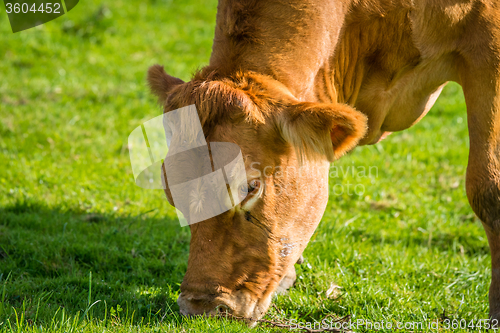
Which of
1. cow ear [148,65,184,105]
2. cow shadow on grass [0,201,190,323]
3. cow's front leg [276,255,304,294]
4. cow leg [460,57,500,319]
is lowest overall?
cow's front leg [276,255,304,294]

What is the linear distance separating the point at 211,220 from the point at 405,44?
6.11ft

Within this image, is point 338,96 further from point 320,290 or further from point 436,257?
point 436,257

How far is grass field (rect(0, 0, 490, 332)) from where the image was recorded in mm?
3508

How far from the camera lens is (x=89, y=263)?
4.12 meters

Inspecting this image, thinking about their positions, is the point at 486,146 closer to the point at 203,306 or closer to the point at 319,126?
the point at 319,126

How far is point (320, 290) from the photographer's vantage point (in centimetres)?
388

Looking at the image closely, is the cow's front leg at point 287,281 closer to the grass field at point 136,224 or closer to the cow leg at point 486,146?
the grass field at point 136,224

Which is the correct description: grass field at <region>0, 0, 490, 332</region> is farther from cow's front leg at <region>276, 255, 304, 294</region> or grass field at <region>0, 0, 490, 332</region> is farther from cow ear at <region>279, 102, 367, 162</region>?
cow ear at <region>279, 102, 367, 162</region>

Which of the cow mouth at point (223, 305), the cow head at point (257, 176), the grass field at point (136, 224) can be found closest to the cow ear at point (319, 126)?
the cow head at point (257, 176)

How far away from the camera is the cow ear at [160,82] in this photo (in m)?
3.45

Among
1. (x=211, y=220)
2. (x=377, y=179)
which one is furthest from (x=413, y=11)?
(x=377, y=179)

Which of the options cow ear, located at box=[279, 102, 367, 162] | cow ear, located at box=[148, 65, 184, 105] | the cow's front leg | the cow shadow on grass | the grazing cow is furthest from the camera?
the cow's front leg

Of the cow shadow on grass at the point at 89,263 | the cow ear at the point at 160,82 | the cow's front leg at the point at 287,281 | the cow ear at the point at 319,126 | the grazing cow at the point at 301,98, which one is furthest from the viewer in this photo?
the cow's front leg at the point at 287,281

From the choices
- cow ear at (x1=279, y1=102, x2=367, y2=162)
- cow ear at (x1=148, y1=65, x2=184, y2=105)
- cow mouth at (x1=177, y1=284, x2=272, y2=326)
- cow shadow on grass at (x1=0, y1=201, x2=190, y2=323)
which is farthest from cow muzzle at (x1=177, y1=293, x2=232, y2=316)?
cow ear at (x1=148, y1=65, x2=184, y2=105)
